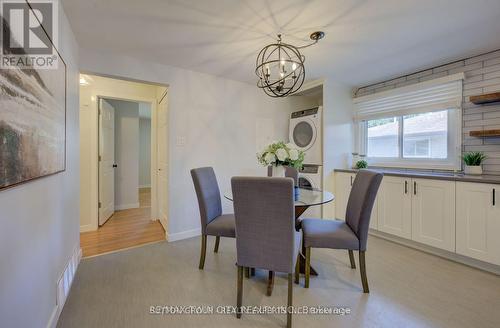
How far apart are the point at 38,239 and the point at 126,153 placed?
11.9 feet

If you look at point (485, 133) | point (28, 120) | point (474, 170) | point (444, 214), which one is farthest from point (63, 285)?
point (485, 133)

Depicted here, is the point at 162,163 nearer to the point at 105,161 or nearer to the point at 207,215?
the point at 105,161

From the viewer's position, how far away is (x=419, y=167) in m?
2.95

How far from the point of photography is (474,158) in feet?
7.77

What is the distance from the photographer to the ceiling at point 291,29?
1.65 m

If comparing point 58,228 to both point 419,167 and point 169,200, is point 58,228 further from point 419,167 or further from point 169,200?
point 419,167

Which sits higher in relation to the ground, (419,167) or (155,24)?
(155,24)

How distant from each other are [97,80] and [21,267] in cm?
290

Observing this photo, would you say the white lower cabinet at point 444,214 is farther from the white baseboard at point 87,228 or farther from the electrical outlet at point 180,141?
the white baseboard at point 87,228

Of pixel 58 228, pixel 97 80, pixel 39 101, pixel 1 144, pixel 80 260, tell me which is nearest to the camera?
pixel 1 144

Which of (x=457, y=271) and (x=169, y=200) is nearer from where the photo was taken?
(x=457, y=271)

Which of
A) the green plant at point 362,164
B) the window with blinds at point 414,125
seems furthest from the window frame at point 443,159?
the green plant at point 362,164

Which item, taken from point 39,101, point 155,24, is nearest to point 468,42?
point 155,24

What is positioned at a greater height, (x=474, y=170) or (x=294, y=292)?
(x=474, y=170)
